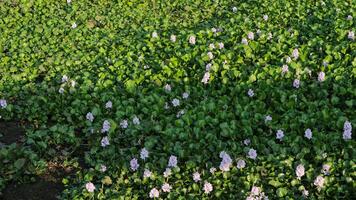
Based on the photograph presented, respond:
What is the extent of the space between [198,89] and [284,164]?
1721mm

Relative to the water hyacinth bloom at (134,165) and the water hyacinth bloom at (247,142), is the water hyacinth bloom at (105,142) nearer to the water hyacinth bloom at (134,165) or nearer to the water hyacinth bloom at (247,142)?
the water hyacinth bloom at (134,165)

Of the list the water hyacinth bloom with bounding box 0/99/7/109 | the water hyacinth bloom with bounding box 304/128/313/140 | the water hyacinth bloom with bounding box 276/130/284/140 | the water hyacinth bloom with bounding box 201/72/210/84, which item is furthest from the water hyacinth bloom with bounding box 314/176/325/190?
the water hyacinth bloom with bounding box 0/99/7/109

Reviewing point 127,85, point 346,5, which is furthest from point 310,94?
point 346,5

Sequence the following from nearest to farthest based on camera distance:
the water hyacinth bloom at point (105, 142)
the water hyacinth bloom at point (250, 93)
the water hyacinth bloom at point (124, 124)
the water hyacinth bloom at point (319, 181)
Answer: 1. the water hyacinth bloom at point (319, 181)
2. the water hyacinth bloom at point (105, 142)
3. the water hyacinth bloom at point (124, 124)
4. the water hyacinth bloom at point (250, 93)

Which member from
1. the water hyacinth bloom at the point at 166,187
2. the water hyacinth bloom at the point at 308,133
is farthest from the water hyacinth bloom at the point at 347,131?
the water hyacinth bloom at the point at 166,187

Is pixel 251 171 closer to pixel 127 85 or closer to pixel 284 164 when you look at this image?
pixel 284 164

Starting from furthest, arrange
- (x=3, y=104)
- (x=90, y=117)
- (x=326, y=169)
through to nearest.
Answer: (x=3, y=104)
(x=90, y=117)
(x=326, y=169)

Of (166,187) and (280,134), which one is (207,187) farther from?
(280,134)

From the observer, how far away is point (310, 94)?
18.1 feet

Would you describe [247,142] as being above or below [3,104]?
above

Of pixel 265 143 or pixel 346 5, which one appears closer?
pixel 265 143

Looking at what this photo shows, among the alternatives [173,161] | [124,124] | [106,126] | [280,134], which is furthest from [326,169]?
[106,126]

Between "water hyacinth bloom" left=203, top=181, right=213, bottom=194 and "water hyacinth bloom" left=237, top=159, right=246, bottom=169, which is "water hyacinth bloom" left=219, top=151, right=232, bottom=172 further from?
"water hyacinth bloom" left=203, top=181, right=213, bottom=194

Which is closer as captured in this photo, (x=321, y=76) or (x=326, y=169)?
(x=326, y=169)
